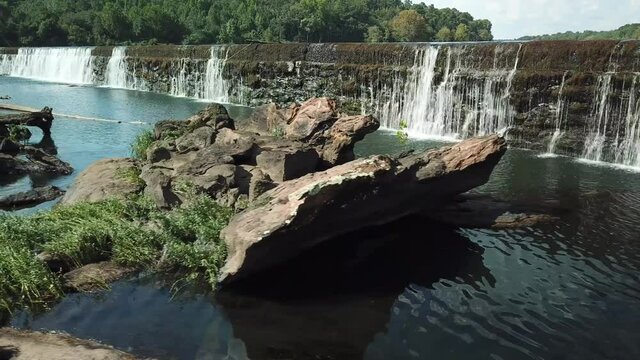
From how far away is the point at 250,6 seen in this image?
410ft

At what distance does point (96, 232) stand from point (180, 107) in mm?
28336

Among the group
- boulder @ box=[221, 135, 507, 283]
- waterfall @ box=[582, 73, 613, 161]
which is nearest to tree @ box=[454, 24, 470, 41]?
waterfall @ box=[582, 73, 613, 161]

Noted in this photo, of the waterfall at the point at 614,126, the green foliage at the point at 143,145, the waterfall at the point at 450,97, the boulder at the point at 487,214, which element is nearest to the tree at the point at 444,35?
the waterfall at the point at 450,97

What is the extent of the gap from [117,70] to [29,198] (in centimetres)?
4184

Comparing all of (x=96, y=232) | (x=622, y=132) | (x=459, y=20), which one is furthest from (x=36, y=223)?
(x=459, y=20)

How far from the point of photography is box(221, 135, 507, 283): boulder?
9.31m

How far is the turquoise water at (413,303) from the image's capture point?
8008mm

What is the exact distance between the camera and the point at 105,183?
14.4 m

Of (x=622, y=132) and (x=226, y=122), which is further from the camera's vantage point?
(x=622, y=132)

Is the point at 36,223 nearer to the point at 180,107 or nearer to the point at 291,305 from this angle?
the point at 291,305

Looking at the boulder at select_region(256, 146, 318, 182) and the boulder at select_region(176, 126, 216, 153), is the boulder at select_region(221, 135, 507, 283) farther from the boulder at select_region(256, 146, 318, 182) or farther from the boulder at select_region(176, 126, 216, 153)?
the boulder at select_region(176, 126, 216, 153)

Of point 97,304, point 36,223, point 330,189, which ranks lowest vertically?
point 97,304

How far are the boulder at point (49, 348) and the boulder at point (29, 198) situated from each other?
27.1 ft

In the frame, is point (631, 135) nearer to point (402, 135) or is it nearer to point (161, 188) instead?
point (402, 135)
